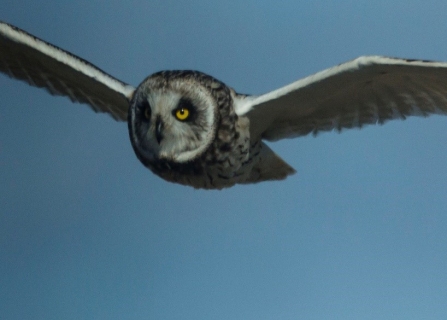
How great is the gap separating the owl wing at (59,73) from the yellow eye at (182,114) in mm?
840

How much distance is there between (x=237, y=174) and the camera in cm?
805

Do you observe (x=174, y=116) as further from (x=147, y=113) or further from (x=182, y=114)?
(x=147, y=113)

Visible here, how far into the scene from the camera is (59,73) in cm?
893

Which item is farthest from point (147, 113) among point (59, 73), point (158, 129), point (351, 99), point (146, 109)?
point (351, 99)

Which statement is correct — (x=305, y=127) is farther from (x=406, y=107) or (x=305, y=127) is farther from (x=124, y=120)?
(x=124, y=120)

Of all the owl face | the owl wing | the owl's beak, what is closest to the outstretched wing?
the owl face

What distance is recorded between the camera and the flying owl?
7438 millimetres

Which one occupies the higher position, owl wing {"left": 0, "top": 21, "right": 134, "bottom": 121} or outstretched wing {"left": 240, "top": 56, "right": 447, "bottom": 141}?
owl wing {"left": 0, "top": 21, "right": 134, "bottom": 121}

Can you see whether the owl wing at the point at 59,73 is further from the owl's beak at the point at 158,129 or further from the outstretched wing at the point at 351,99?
the outstretched wing at the point at 351,99

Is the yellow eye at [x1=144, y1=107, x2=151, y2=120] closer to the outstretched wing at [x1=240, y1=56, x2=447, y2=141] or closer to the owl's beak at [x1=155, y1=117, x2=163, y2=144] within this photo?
the owl's beak at [x1=155, y1=117, x2=163, y2=144]

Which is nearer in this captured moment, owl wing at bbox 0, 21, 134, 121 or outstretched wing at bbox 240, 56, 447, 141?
outstretched wing at bbox 240, 56, 447, 141

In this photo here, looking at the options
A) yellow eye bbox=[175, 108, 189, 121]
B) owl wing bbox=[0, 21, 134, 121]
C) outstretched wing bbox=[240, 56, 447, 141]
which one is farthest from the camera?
owl wing bbox=[0, 21, 134, 121]

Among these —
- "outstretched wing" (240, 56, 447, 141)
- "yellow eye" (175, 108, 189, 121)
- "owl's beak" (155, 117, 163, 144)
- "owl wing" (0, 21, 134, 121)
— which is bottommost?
"owl's beak" (155, 117, 163, 144)

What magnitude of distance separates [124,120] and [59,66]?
983 mm
